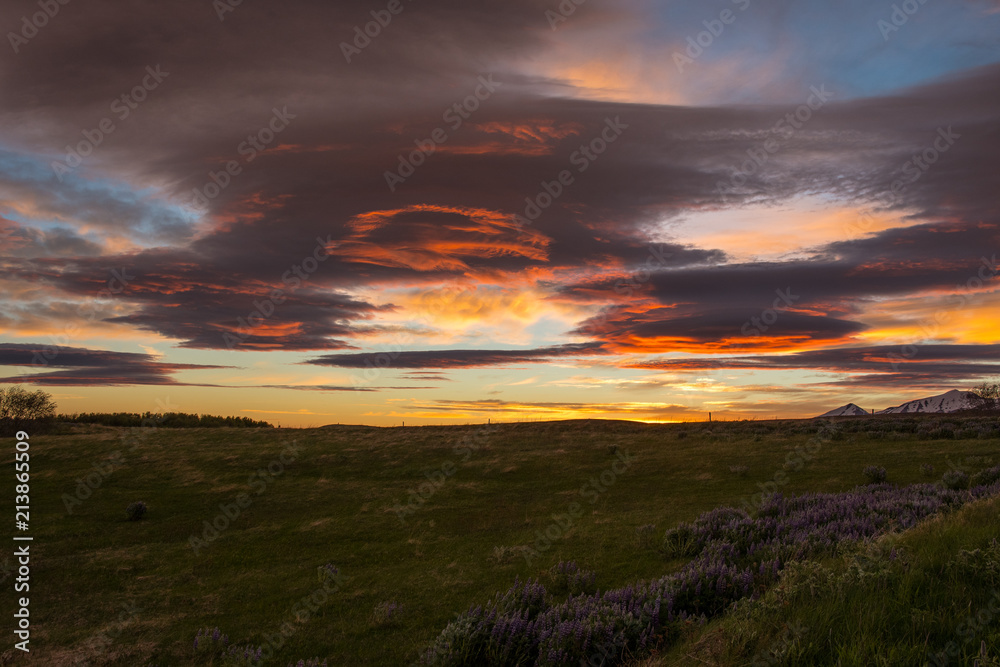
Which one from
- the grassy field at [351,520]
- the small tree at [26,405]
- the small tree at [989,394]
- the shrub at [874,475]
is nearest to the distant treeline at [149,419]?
the small tree at [26,405]

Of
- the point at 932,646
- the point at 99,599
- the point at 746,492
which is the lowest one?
the point at 99,599

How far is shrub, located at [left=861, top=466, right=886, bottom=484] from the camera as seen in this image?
56.3 feet

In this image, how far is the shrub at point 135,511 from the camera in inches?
774

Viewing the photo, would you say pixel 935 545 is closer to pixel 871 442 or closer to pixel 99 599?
pixel 99 599

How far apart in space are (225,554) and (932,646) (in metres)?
16.8

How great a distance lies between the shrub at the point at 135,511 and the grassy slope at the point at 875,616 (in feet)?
70.4

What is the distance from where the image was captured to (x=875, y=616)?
4609 millimetres

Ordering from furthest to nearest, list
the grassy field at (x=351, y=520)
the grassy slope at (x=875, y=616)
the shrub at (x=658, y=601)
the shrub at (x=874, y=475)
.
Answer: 1. the shrub at (x=874, y=475)
2. the grassy field at (x=351, y=520)
3. the shrub at (x=658, y=601)
4. the grassy slope at (x=875, y=616)

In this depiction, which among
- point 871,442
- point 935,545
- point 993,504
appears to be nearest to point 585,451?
point 871,442

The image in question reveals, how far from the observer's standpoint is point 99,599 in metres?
12.4

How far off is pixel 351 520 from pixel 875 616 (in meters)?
16.8

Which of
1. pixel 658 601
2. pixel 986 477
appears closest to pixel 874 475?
pixel 986 477

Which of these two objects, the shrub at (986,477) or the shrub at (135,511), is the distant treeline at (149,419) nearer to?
the shrub at (135,511)

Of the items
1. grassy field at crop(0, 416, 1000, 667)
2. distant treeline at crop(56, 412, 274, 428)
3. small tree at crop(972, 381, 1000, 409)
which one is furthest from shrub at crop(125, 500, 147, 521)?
small tree at crop(972, 381, 1000, 409)
